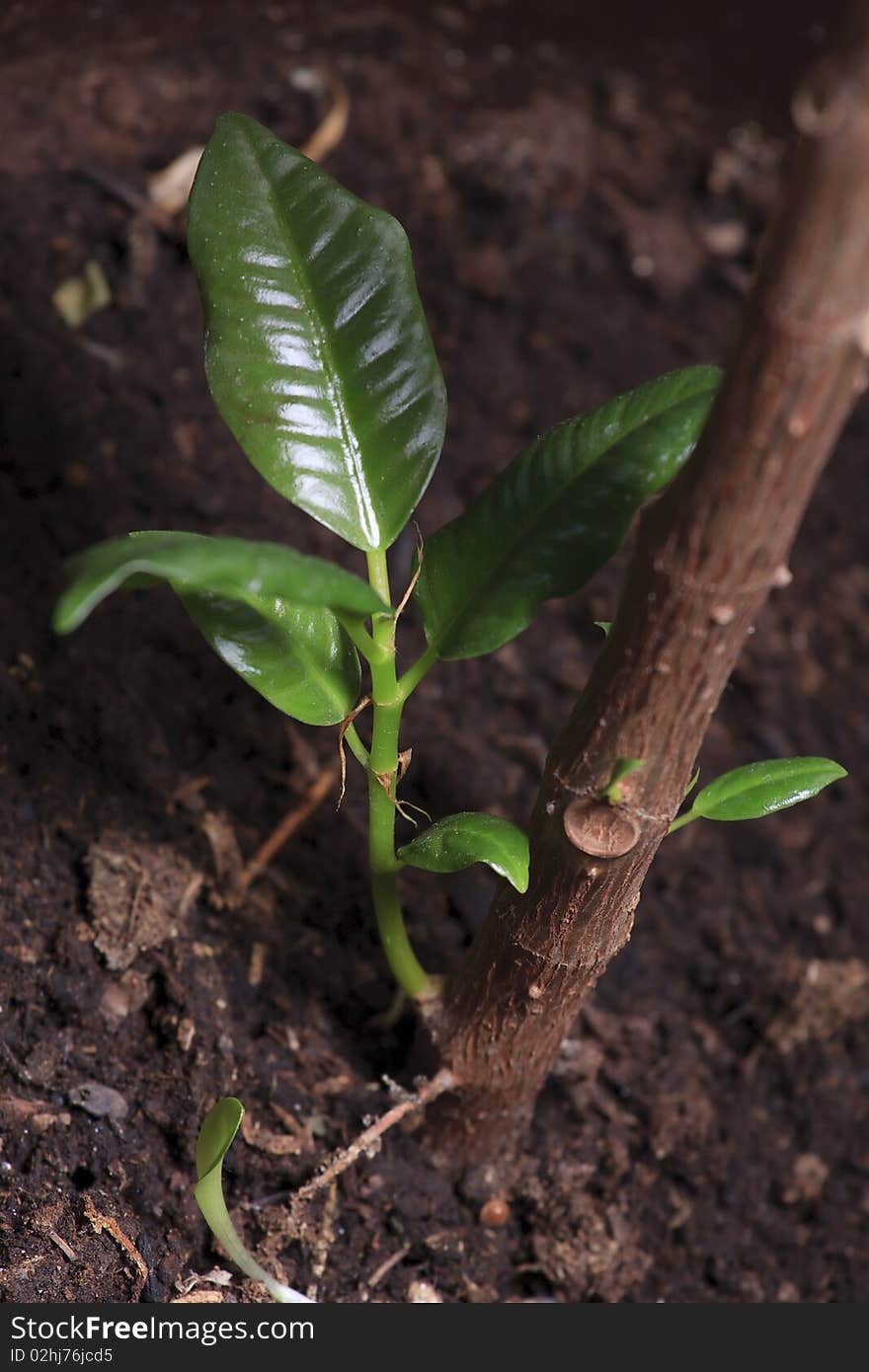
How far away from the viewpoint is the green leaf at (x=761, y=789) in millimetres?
932

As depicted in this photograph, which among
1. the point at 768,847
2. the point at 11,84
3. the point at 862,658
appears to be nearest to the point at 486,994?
the point at 768,847

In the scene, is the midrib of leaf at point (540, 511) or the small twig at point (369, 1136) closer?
the midrib of leaf at point (540, 511)

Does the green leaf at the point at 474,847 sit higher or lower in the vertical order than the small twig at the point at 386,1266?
higher

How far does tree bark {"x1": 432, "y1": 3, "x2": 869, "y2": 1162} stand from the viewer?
595mm

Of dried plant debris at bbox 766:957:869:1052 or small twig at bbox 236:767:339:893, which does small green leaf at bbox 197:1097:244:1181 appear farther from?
Answer: dried plant debris at bbox 766:957:869:1052

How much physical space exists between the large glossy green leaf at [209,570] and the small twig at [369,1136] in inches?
19.2

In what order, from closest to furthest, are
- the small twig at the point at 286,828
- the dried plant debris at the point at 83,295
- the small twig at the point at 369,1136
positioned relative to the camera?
the small twig at the point at 369,1136
the small twig at the point at 286,828
the dried plant debris at the point at 83,295

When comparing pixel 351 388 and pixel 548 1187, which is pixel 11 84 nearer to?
pixel 351 388

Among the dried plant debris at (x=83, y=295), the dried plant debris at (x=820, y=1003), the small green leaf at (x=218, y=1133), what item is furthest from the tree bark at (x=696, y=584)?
the dried plant debris at (x=83, y=295)

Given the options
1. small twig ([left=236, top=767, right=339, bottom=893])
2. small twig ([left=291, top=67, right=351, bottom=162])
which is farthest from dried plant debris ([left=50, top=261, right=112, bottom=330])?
small twig ([left=236, top=767, right=339, bottom=893])

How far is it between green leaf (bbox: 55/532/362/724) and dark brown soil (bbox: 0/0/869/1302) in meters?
0.32

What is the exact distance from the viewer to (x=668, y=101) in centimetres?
201

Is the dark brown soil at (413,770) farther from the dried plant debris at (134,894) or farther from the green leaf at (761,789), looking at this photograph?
the green leaf at (761,789)

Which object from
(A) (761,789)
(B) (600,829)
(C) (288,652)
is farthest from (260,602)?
(A) (761,789)
